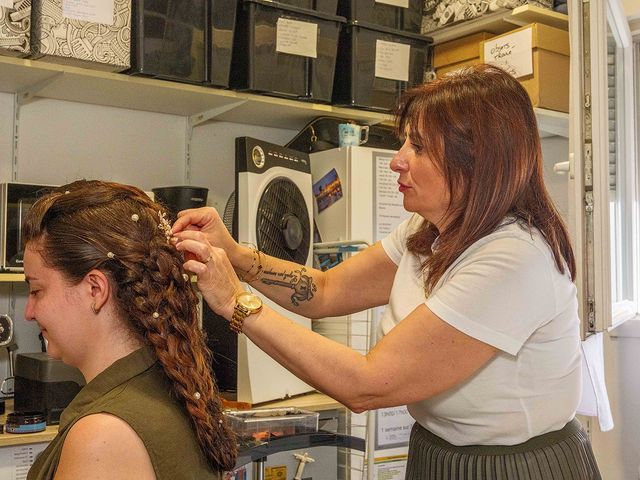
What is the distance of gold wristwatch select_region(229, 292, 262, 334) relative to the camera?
1.30m

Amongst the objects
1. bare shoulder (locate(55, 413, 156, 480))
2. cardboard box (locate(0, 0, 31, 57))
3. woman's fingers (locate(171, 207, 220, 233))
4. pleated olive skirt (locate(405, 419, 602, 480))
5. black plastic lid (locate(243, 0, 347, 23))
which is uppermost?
black plastic lid (locate(243, 0, 347, 23))

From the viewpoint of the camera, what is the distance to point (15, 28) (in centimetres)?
196

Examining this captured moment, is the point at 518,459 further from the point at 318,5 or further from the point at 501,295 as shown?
the point at 318,5

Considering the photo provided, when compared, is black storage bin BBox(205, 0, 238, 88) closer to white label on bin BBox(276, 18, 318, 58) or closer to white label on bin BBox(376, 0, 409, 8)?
white label on bin BBox(276, 18, 318, 58)

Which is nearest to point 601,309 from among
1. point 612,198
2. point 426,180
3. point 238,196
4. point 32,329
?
point 612,198

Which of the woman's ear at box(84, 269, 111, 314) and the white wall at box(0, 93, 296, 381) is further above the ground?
the white wall at box(0, 93, 296, 381)

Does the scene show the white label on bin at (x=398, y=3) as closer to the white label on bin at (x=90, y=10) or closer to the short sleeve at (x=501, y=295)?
the white label on bin at (x=90, y=10)

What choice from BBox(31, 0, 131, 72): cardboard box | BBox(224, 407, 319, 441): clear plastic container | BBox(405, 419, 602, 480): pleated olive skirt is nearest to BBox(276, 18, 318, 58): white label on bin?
BBox(31, 0, 131, 72): cardboard box

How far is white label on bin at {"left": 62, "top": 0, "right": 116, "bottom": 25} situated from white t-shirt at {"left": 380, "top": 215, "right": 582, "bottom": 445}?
121 cm

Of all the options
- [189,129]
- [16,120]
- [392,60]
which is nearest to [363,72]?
[392,60]

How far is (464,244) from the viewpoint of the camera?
1411mm

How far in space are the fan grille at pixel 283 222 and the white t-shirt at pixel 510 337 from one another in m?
0.98

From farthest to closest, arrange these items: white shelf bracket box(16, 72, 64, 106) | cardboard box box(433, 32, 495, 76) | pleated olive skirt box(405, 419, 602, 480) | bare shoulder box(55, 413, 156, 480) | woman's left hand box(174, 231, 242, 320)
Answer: cardboard box box(433, 32, 495, 76) → white shelf bracket box(16, 72, 64, 106) → pleated olive skirt box(405, 419, 602, 480) → woman's left hand box(174, 231, 242, 320) → bare shoulder box(55, 413, 156, 480)

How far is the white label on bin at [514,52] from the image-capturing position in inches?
104
